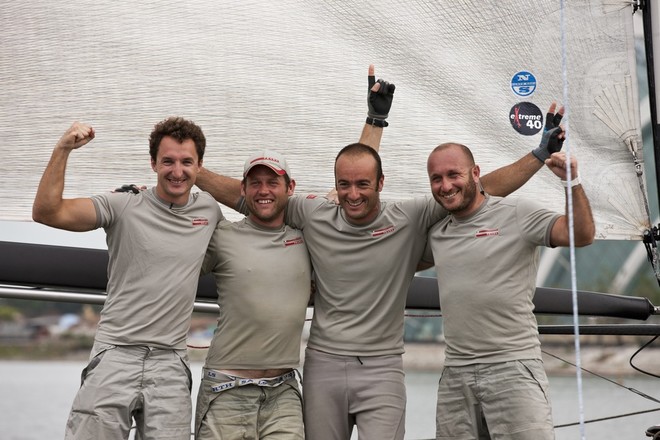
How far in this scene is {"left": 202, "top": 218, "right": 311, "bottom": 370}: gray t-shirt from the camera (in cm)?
257

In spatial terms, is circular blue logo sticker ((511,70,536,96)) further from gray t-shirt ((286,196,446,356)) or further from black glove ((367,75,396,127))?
gray t-shirt ((286,196,446,356))

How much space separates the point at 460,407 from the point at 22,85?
5.72ft

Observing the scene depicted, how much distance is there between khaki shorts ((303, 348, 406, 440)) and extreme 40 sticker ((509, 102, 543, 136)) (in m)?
1.13

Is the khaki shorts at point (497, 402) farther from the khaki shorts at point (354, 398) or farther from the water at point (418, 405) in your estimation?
the water at point (418, 405)

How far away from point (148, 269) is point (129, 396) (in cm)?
33

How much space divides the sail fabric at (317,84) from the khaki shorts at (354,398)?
2.57ft

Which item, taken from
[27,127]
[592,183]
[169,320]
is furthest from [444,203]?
[27,127]

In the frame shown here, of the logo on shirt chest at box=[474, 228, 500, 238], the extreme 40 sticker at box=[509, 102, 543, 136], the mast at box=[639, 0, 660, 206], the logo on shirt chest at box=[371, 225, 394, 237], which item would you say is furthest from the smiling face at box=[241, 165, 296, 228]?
the mast at box=[639, 0, 660, 206]

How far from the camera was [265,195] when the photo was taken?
268 cm

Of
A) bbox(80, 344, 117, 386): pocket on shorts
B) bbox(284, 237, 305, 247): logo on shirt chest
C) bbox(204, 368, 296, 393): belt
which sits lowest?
bbox(204, 368, 296, 393): belt

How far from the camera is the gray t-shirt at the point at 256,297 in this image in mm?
2568

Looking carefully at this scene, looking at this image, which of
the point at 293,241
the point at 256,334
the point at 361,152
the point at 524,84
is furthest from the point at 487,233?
the point at 524,84

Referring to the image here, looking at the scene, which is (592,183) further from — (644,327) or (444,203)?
(444,203)

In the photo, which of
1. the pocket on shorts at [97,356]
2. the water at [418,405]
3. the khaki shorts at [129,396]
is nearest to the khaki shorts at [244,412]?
the khaki shorts at [129,396]
